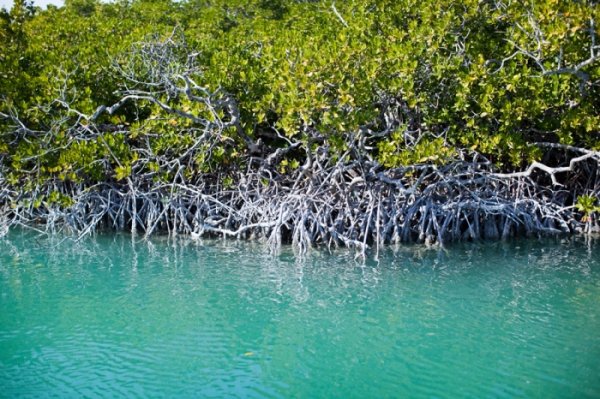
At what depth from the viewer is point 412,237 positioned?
8.27 m

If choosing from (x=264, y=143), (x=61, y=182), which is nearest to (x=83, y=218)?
(x=61, y=182)

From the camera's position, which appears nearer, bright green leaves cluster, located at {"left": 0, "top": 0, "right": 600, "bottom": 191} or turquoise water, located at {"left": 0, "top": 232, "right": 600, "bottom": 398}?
turquoise water, located at {"left": 0, "top": 232, "right": 600, "bottom": 398}

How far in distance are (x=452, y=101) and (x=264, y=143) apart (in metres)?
2.34

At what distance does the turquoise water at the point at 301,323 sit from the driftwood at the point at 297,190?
355 mm

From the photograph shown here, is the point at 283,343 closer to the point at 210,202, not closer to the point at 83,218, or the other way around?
the point at 210,202

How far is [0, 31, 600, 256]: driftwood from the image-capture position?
7.63 meters

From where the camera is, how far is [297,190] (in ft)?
26.0

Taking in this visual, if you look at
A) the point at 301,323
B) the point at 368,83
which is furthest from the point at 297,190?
the point at 301,323

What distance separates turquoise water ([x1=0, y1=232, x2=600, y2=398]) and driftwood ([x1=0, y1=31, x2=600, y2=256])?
1.17 ft

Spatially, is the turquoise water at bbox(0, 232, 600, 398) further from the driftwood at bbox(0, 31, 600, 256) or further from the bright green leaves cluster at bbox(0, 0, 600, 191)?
the bright green leaves cluster at bbox(0, 0, 600, 191)

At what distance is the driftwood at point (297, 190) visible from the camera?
7.63 meters

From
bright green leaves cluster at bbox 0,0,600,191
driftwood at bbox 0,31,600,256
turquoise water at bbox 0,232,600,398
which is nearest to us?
turquoise water at bbox 0,232,600,398

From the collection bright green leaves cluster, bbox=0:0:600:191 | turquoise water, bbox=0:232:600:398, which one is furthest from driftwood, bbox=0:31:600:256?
turquoise water, bbox=0:232:600:398

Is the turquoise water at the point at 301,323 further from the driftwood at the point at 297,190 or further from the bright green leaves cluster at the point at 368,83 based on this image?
the bright green leaves cluster at the point at 368,83
